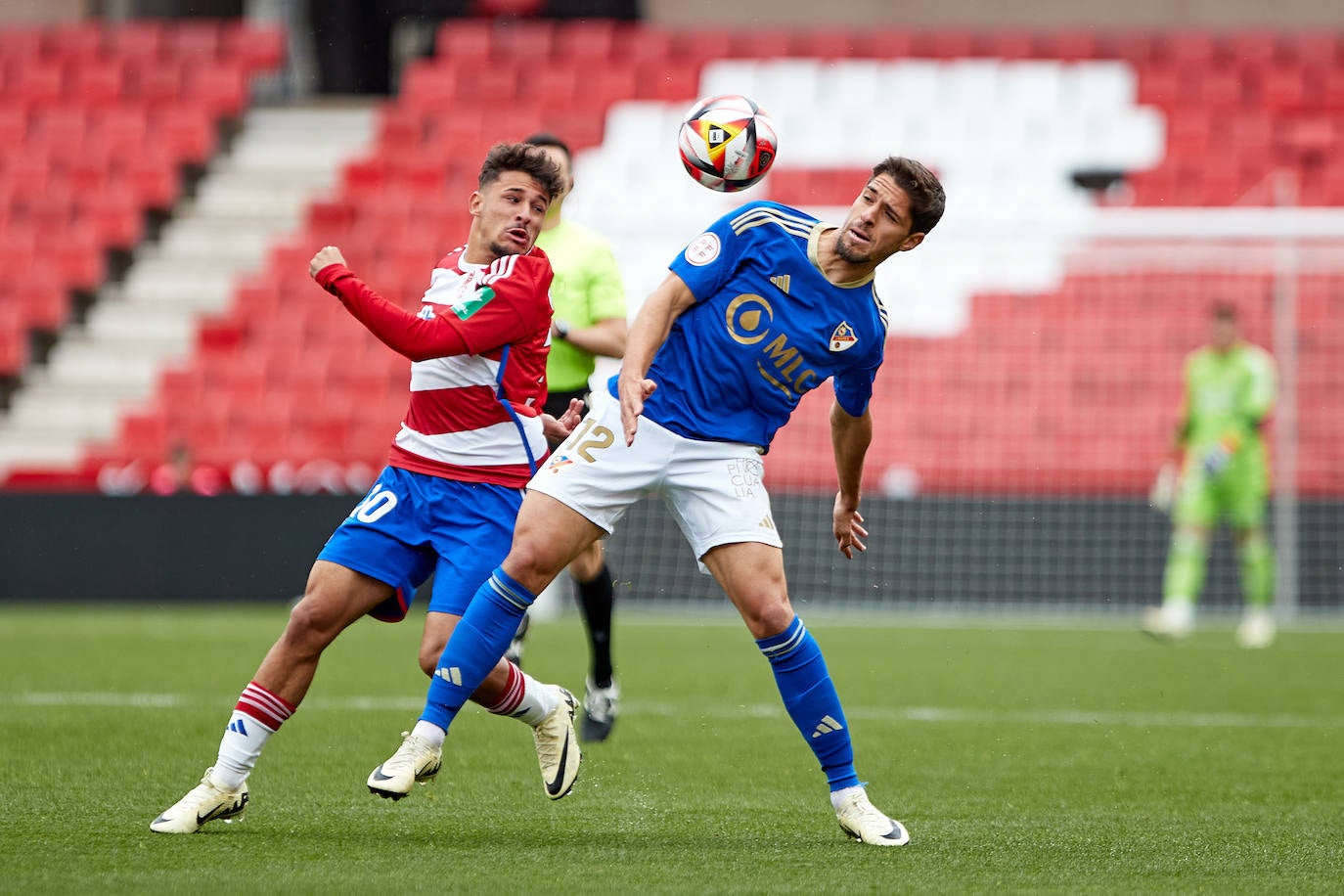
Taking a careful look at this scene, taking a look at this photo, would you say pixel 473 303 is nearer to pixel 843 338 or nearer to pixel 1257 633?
pixel 843 338

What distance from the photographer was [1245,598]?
13641mm

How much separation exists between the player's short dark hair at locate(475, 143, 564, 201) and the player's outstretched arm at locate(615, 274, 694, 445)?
0.46 m

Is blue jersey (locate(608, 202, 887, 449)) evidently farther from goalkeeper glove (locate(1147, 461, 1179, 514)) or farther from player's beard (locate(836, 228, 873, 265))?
goalkeeper glove (locate(1147, 461, 1179, 514))

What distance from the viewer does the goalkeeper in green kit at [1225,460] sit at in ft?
38.3

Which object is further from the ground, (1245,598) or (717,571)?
(717,571)

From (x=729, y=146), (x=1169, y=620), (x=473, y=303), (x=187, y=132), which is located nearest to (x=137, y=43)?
(x=187, y=132)

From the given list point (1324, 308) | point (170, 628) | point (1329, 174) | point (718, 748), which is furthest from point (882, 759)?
point (1329, 174)

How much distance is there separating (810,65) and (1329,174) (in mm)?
5707

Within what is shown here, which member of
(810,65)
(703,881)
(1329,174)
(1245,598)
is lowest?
(1245,598)

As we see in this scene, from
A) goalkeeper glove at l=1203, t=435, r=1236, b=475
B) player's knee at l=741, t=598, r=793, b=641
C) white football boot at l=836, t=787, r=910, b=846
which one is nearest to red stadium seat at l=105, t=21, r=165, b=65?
goalkeeper glove at l=1203, t=435, r=1236, b=475

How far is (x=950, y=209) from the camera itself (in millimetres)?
14242

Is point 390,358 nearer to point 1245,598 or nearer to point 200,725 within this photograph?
point 1245,598

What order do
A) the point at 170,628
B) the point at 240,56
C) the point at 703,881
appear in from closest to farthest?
the point at 703,881 < the point at 170,628 < the point at 240,56

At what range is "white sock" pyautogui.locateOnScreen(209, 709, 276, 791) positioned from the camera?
15.1ft
